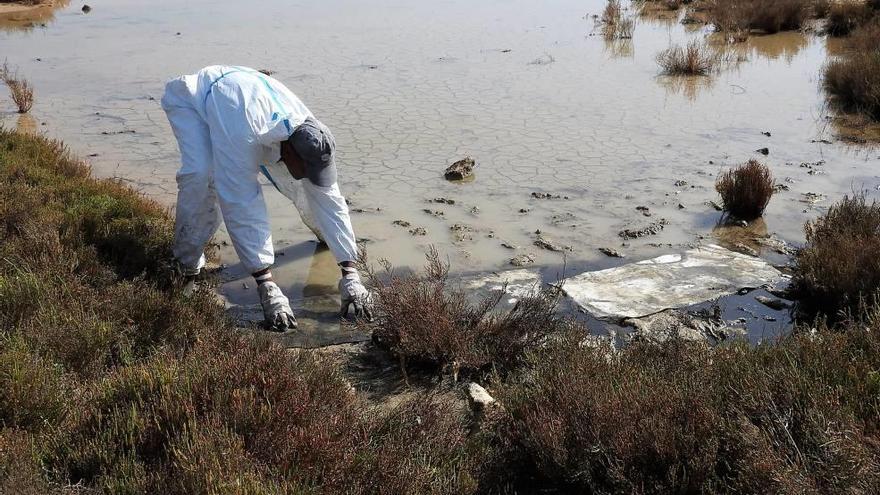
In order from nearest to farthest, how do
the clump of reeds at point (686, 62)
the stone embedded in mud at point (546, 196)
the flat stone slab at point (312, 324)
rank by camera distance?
the flat stone slab at point (312, 324) → the stone embedded in mud at point (546, 196) → the clump of reeds at point (686, 62)

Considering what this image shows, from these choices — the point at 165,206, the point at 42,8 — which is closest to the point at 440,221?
the point at 165,206

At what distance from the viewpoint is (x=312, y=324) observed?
5125 millimetres

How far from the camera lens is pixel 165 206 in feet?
Result: 23.9

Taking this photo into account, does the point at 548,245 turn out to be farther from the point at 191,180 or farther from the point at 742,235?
the point at 191,180

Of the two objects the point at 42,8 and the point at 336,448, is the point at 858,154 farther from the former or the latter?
the point at 42,8

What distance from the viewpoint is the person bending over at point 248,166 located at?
15.3 feet

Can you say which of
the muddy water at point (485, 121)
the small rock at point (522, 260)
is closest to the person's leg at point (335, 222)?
the muddy water at point (485, 121)

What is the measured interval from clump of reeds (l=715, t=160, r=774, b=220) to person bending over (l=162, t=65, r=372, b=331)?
12.0ft

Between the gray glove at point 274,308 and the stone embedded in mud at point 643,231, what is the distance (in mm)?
2972

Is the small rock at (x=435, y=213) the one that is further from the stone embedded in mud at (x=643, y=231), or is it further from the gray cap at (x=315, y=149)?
the gray cap at (x=315, y=149)

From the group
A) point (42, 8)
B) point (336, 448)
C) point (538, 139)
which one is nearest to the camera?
point (336, 448)

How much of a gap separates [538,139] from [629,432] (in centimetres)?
683

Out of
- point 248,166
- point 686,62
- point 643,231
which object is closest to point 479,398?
point 248,166

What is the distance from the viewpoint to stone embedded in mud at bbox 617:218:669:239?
6627 millimetres
